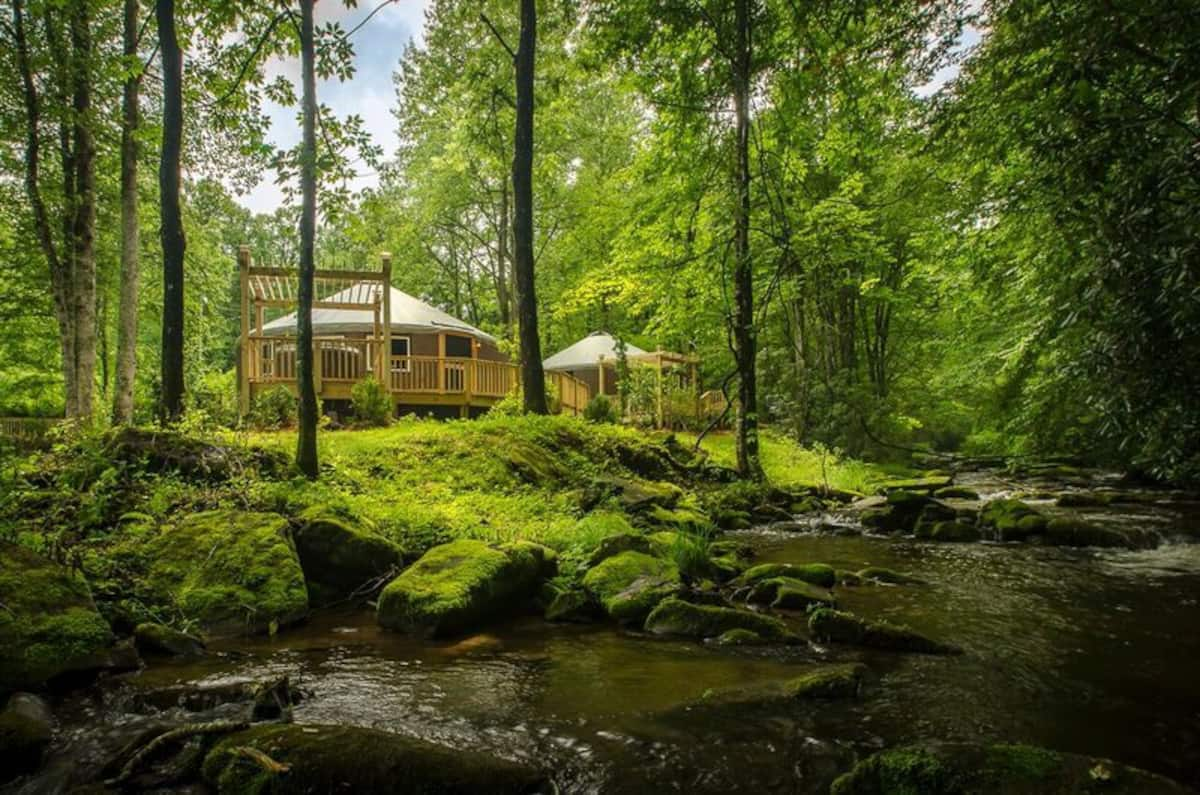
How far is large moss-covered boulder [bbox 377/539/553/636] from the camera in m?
4.82

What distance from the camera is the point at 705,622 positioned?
4.84 m

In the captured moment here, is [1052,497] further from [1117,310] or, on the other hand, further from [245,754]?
[245,754]

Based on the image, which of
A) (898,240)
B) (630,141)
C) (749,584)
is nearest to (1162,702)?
(749,584)

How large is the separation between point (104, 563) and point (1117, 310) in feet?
23.9

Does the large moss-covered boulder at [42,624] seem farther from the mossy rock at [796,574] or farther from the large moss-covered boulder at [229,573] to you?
the mossy rock at [796,574]

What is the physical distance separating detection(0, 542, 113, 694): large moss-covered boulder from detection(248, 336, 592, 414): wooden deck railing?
11.3m

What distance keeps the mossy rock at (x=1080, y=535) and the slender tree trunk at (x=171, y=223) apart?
11.9 metres

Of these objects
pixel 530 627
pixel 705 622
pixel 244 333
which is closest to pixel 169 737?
pixel 530 627

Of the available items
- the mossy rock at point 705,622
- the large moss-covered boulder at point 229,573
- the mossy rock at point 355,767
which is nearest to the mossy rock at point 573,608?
the mossy rock at point 705,622

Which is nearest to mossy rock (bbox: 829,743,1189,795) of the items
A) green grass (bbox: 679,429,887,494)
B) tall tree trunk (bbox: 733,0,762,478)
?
tall tree trunk (bbox: 733,0,762,478)

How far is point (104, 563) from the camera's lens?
4938 millimetres

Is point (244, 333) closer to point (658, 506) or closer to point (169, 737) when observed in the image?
point (658, 506)

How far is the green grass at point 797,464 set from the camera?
14676mm

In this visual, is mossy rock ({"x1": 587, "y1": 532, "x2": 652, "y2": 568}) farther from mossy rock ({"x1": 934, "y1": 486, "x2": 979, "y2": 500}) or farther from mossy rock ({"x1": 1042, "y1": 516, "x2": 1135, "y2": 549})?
mossy rock ({"x1": 934, "y1": 486, "x2": 979, "y2": 500})
